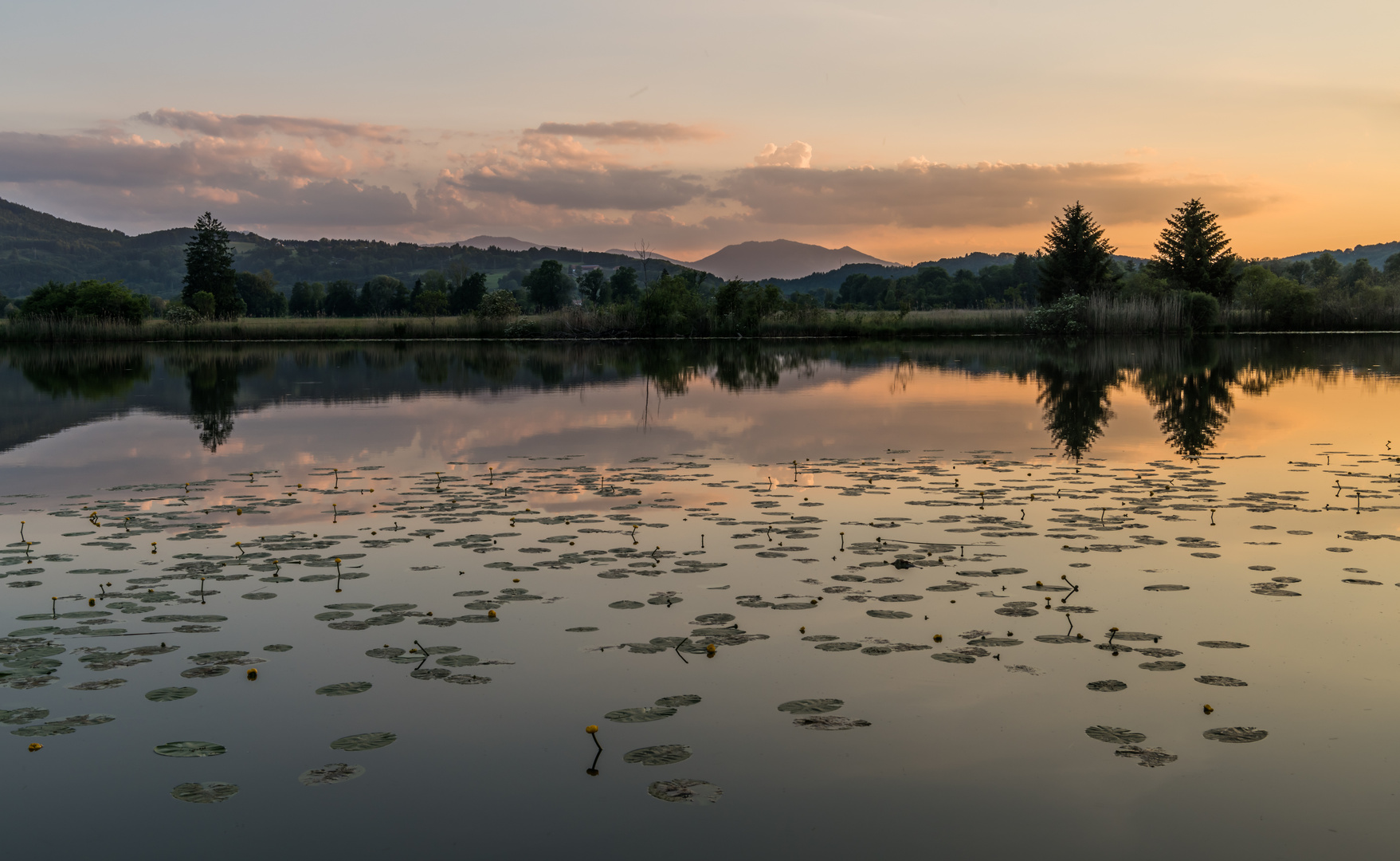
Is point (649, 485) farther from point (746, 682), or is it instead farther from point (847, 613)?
point (746, 682)

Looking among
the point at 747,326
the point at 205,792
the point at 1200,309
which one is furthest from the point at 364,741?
the point at 1200,309

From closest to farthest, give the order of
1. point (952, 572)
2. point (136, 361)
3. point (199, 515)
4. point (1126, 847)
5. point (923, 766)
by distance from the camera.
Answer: point (1126, 847) → point (923, 766) → point (952, 572) → point (199, 515) → point (136, 361)

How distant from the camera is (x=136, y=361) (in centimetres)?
4653

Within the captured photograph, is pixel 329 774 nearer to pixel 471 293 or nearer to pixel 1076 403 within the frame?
pixel 1076 403

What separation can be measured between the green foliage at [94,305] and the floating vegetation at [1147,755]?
85.8m

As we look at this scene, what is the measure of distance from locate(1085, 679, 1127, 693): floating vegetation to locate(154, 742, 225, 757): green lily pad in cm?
492

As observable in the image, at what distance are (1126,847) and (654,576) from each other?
186 inches

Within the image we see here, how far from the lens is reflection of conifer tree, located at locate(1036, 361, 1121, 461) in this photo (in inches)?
666

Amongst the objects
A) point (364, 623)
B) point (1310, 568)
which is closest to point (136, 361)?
point (364, 623)

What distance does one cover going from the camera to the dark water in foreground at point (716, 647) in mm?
4449

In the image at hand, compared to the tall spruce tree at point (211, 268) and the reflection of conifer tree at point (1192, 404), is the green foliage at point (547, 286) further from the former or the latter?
the reflection of conifer tree at point (1192, 404)

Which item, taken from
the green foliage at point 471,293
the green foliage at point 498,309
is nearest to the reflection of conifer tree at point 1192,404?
the green foliage at point 498,309

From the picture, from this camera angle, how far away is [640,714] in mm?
5461

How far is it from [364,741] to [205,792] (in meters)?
0.78
